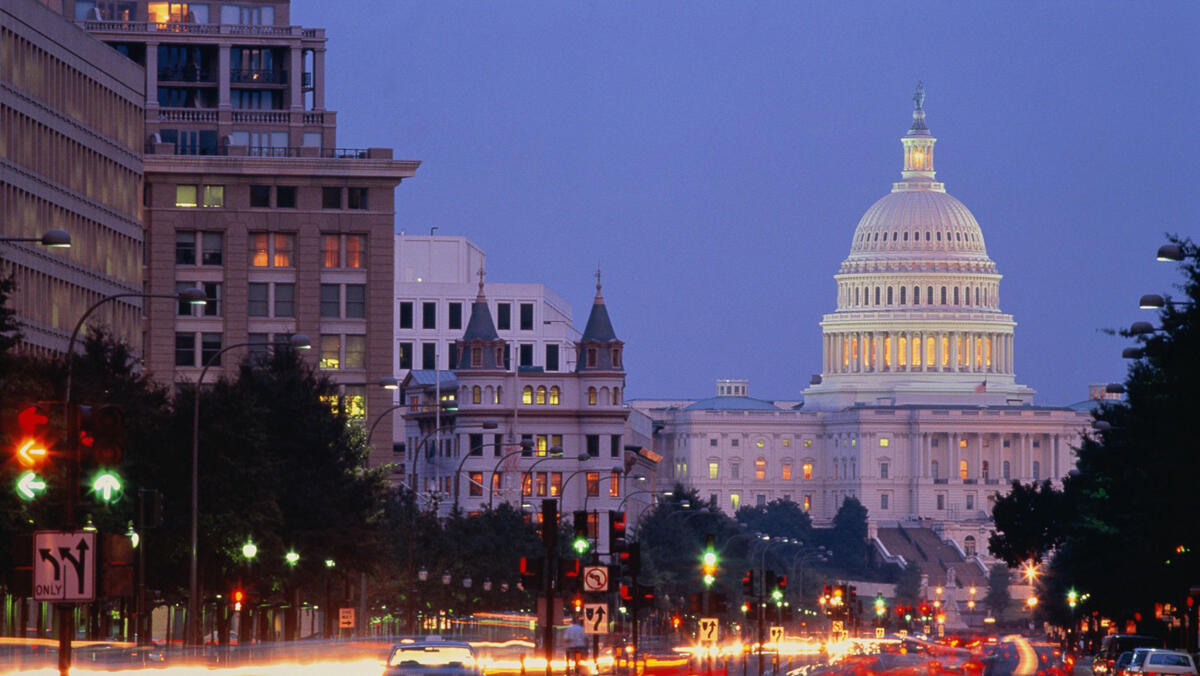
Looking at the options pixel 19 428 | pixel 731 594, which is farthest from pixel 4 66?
pixel 731 594

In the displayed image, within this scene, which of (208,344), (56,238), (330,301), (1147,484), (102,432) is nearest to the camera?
(102,432)

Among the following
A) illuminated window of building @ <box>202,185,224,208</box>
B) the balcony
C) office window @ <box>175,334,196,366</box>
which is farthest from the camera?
the balcony

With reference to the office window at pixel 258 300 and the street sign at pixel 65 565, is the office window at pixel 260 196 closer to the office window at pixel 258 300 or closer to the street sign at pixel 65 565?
the office window at pixel 258 300

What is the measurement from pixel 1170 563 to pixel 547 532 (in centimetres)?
3660

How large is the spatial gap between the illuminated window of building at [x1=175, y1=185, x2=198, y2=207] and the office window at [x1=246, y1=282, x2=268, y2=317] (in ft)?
19.0

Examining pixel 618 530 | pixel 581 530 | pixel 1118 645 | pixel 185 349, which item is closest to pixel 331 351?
pixel 185 349

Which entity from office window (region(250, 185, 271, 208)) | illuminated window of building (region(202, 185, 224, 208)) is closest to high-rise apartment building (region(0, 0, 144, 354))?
illuminated window of building (region(202, 185, 224, 208))

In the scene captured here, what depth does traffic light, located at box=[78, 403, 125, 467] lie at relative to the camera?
1323 inches

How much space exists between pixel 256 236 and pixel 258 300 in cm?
368

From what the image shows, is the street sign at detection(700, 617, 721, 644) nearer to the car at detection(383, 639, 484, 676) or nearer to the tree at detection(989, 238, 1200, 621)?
the tree at detection(989, 238, 1200, 621)

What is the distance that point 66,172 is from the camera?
101375mm

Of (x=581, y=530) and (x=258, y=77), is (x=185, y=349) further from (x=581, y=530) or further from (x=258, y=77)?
(x=581, y=530)

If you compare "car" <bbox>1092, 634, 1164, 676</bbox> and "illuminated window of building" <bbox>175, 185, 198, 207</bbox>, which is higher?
"illuminated window of building" <bbox>175, 185, 198, 207</bbox>

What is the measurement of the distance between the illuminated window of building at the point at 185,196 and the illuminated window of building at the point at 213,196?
63cm
